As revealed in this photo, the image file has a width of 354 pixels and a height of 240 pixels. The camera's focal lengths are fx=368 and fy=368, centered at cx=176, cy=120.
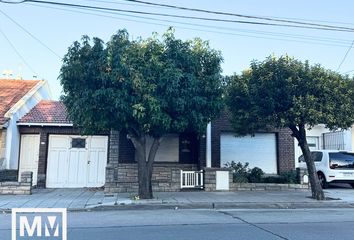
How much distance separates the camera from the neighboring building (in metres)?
16.5

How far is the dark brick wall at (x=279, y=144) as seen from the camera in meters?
17.4

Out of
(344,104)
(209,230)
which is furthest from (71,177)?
(344,104)

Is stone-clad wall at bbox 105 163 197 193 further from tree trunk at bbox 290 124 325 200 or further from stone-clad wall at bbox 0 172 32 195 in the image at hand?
tree trunk at bbox 290 124 325 200

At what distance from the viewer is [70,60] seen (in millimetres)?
11922

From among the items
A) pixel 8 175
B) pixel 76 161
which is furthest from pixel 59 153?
pixel 8 175

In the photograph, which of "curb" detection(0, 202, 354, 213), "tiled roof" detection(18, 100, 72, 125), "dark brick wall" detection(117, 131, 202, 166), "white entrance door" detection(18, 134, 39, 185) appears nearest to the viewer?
"curb" detection(0, 202, 354, 213)

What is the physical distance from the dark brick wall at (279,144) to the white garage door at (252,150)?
1.04 ft

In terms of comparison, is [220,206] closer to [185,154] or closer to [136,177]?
[136,177]

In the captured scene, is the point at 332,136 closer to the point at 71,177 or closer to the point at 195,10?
the point at 195,10

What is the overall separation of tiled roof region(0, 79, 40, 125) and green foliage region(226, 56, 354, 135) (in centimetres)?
1096

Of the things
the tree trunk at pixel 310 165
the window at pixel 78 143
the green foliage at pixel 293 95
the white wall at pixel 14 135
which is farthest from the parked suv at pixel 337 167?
the white wall at pixel 14 135

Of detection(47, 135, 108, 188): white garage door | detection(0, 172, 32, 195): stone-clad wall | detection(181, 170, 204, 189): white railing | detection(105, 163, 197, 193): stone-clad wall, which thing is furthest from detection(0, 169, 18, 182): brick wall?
detection(181, 170, 204, 189): white railing

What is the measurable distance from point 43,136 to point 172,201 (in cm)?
810

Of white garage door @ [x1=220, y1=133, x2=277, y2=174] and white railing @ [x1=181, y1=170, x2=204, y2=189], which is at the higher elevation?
white garage door @ [x1=220, y1=133, x2=277, y2=174]
